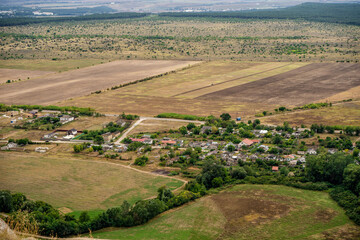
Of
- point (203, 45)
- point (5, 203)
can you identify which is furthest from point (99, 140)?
point (203, 45)

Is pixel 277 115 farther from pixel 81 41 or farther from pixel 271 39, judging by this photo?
pixel 81 41

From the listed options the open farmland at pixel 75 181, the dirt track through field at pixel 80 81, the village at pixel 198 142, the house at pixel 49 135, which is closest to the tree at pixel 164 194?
the open farmland at pixel 75 181

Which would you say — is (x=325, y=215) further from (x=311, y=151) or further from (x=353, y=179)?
(x=311, y=151)

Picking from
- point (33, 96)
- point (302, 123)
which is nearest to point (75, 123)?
point (33, 96)

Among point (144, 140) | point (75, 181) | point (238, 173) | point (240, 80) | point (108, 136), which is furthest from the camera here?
point (240, 80)

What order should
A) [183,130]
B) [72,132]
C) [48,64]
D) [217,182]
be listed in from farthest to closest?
[48,64], [72,132], [183,130], [217,182]

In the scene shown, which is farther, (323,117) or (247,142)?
(323,117)

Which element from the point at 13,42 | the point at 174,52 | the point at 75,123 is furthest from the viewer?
the point at 13,42
